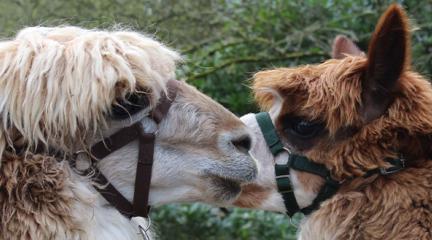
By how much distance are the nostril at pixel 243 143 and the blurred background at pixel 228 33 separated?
3.12 metres

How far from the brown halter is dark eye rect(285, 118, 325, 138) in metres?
0.64

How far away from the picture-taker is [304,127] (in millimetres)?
3291

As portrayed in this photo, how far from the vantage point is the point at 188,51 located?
6656 millimetres

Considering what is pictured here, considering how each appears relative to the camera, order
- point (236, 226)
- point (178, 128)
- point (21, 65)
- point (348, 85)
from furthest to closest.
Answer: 1. point (236, 226)
2. point (348, 85)
3. point (178, 128)
4. point (21, 65)

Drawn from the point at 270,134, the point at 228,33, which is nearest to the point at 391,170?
the point at 270,134

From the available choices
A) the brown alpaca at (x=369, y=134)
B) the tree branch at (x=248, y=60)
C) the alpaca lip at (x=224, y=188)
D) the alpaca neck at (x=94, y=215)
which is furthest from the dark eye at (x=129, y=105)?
the tree branch at (x=248, y=60)

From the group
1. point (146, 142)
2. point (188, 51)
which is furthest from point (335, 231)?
point (188, 51)

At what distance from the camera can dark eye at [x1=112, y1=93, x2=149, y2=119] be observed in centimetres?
279

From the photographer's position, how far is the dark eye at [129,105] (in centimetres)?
279

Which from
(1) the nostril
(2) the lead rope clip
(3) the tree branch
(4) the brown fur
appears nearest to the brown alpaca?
(1) the nostril

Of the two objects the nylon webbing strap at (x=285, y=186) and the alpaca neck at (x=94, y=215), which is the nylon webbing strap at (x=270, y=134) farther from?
the alpaca neck at (x=94, y=215)

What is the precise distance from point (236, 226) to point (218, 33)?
1.59m

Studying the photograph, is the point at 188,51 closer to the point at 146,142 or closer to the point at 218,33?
the point at 218,33

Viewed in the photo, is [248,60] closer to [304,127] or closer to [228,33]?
[228,33]
